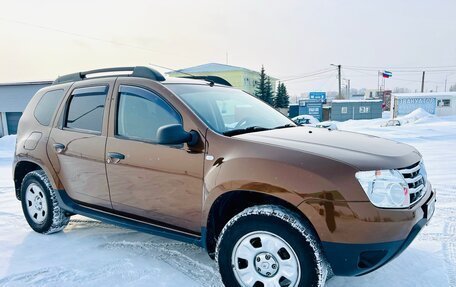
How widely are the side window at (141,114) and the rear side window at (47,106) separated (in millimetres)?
1197

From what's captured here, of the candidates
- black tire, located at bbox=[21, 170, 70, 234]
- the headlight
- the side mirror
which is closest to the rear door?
black tire, located at bbox=[21, 170, 70, 234]

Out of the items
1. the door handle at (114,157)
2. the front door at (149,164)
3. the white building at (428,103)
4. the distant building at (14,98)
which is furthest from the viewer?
the white building at (428,103)

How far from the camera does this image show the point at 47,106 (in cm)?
427

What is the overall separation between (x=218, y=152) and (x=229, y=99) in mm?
1127

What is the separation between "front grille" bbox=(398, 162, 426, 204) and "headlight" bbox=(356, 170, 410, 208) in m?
0.10

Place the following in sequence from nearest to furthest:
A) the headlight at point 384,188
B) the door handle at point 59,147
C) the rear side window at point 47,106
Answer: the headlight at point 384,188 < the door handle at point 59,147 < the rear side window at point 47,106

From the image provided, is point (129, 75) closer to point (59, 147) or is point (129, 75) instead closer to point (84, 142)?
point (84, 142)

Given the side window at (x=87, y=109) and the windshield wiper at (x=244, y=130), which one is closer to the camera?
the windshield wiper at (x=244, y=130)

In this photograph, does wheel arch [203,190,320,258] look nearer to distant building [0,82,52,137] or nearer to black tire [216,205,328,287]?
black tire [216,205,328,287]

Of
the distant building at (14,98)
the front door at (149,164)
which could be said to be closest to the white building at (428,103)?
the distant building at (14,98)

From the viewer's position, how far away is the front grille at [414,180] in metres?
2.41

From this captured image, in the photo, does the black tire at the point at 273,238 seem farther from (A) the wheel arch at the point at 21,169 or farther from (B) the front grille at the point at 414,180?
(A) the wheel arch at the point at 21,169

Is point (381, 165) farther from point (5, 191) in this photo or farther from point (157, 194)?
point (5, 191)

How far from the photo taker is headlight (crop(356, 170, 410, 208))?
7.39 ft
